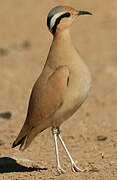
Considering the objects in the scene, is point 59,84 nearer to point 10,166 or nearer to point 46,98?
point 46,98

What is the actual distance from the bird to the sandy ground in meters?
0.59

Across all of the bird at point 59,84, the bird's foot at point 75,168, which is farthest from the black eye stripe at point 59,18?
the bird's foot at point 75,168

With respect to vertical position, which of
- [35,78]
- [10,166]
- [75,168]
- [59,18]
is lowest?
[75,168]

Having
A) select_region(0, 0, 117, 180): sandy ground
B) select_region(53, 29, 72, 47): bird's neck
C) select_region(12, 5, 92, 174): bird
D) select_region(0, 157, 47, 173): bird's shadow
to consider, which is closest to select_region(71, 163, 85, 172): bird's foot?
select_region(12, 5, 92, 174): bird

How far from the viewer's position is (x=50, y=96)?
6.03 m

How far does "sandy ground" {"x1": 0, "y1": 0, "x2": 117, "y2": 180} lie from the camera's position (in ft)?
22.1

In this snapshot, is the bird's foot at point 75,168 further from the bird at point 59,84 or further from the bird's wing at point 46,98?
the bird's wing at point 46,98

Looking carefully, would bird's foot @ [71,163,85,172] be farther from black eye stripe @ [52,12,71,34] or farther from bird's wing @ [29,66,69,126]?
black eye stripe @ [52,12,71,34]

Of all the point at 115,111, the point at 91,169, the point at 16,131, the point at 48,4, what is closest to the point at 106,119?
the point at 115,111

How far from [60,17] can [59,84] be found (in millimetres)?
789

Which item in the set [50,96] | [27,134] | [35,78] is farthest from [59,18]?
[35,78]

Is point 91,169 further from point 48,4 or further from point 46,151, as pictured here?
point 48,4

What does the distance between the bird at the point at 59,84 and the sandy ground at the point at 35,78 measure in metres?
0.59

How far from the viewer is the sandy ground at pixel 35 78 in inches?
266
